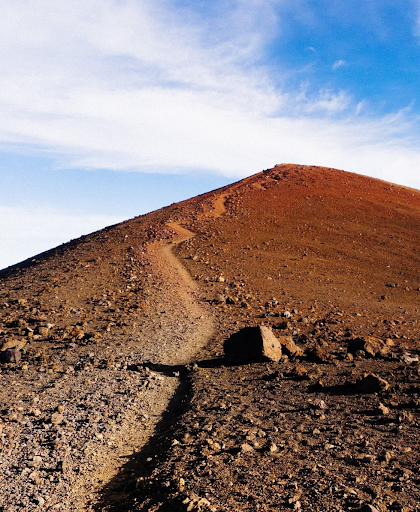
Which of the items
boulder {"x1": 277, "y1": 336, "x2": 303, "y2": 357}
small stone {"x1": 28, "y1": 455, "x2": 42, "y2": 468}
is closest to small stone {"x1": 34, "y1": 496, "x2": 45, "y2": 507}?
small stone {"x1": 28, "y1": 455, "x2": 42, "y2": 468}

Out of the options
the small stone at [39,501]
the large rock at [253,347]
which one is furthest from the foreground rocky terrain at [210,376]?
the large rock at [253,347]

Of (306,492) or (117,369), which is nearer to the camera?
(306,492)

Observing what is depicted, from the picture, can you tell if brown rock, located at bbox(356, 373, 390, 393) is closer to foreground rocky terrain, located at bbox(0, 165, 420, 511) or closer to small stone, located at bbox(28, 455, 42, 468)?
foreground rocky terrain, located at bbox(0, 165, 420, 511)

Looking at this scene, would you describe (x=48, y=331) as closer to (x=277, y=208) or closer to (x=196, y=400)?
(x=196, y=400)

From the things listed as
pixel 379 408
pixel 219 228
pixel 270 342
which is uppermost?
pixel 219 228

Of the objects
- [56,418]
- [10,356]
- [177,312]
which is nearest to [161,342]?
[177,312]

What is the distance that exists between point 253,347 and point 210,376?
5.17 feet

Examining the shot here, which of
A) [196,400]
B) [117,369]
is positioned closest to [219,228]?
[117,369]

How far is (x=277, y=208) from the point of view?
35344 mm

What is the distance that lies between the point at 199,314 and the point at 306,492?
1260cm

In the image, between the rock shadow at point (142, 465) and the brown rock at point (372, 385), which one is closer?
the rock shadow at point (142, 465)

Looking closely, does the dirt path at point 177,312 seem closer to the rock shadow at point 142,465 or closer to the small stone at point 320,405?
the rock shadow at point 142,465

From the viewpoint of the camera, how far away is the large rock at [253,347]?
1313cm

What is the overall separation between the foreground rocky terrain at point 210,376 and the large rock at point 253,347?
270 mm
